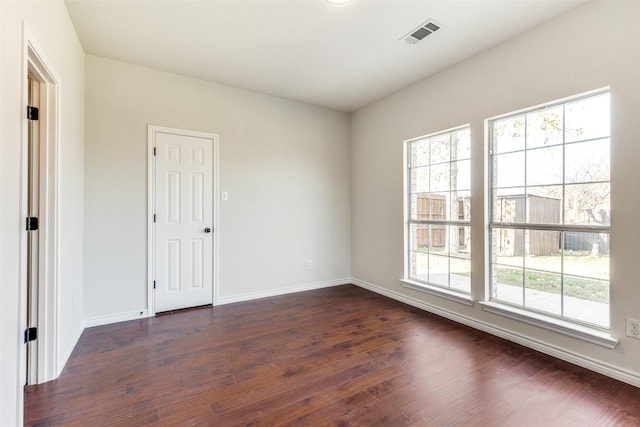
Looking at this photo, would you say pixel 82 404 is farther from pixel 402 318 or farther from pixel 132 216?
pixel 402 318

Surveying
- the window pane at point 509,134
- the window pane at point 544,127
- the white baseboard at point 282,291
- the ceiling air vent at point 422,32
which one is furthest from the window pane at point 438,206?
the white baseboard at point 282,291

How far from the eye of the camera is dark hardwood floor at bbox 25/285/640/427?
168 cm

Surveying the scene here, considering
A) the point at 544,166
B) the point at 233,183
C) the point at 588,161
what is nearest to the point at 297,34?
the point at 233,183

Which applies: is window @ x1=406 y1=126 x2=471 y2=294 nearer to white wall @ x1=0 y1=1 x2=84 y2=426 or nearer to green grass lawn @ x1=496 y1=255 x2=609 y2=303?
green grass lawn @ x1=496 y1=255 x2=609 y2=303

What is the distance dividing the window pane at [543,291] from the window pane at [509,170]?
839mm

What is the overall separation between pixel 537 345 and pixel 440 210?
159 cm

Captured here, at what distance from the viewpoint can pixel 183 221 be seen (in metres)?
3.42

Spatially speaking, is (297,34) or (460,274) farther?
(460,274)

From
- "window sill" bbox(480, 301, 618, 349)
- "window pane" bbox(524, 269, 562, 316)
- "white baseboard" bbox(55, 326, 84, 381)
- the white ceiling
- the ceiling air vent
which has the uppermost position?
the white ceiling

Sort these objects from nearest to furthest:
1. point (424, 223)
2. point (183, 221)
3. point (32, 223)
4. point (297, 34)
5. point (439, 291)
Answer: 1. point (32, 223)
2. point (297, 34)
3. point (439, 291)
4. point (183, 221)
5. point (424, 223)

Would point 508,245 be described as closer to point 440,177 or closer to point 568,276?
point 568,276

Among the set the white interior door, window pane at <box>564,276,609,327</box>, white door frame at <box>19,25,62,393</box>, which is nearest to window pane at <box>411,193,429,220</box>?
window pane at <box>564,276,609,327</box>

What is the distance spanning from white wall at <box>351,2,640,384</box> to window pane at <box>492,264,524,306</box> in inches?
5.8

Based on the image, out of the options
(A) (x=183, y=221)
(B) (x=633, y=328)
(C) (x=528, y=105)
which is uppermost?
(C) (x=528, y=105)
